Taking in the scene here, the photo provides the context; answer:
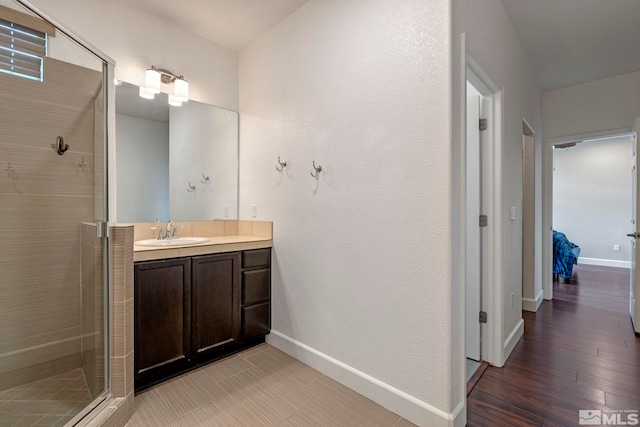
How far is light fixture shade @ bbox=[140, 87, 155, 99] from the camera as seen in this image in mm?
2354

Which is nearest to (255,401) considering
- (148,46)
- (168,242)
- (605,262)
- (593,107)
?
(168,242)


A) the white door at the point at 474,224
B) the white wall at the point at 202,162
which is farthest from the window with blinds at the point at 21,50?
the white door at the point at 474,224

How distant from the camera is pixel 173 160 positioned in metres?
2.62

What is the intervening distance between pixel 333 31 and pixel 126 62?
160 centimetres

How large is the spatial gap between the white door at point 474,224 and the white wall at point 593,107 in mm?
2451

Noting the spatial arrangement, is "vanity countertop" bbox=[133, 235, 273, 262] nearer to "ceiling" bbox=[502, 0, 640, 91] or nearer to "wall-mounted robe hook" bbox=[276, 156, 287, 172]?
"wall-mounted robe hook" bbox=[276, 156, 287, 172]

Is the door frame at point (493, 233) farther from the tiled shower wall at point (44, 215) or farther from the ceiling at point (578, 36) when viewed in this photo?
the tiled shower wall at point (44, 215)

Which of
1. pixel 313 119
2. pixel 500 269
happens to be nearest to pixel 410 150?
pixel 313 119

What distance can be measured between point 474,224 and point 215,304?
2054 millimetres

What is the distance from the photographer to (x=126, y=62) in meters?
2.27

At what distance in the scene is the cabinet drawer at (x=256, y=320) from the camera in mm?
2412

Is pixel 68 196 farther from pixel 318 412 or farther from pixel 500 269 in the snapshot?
pixel 500 269

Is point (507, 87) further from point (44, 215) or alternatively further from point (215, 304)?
point (44, 215)

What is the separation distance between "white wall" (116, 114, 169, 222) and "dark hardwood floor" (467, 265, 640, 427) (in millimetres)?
2665
